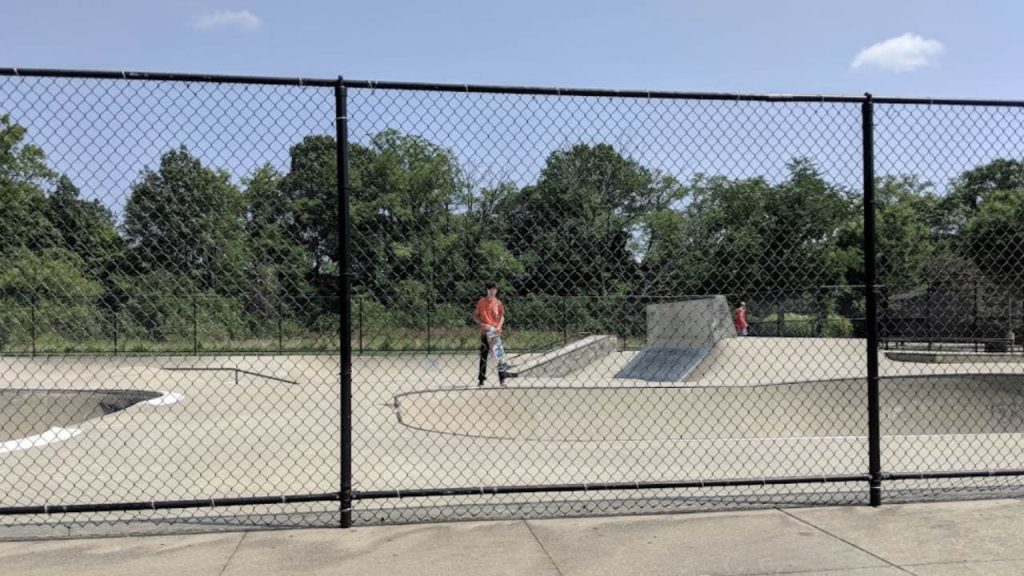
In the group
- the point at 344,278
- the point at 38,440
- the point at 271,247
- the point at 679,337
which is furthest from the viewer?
the point at 679,337

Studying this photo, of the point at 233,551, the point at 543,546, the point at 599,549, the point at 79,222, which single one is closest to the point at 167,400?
the point at 79,222

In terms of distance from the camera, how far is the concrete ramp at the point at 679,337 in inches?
703

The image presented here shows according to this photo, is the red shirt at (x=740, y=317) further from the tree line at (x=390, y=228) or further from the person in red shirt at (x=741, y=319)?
the tree line at (x=390, y=228)

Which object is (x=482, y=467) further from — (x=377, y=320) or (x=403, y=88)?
(x=377, y=320)

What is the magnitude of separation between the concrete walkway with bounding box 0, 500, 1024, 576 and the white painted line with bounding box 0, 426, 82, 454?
385cm

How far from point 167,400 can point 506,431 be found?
202 inches

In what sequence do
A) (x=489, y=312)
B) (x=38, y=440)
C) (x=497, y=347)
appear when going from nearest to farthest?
(x=38, y=440) < (x=489, y=312) < (x=497, y=347)

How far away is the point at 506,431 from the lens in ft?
34.4

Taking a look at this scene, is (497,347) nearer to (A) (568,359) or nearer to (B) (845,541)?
(A) (568,359)

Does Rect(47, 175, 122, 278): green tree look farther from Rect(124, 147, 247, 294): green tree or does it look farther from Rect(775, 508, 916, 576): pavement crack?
Rect(775, 508, 916, 576): pavement crack

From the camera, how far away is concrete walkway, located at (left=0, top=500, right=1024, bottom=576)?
3711mm

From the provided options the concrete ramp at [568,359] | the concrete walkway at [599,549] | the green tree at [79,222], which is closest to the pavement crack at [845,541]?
the concrete walkway at [599,549]

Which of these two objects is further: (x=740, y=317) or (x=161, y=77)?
(x=740, y=317)

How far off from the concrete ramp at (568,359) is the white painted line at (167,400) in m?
6.61
